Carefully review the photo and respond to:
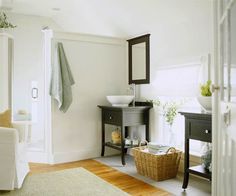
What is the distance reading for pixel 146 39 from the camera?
3977mm

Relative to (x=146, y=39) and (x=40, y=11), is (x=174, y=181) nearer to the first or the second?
(x=146, y=39)

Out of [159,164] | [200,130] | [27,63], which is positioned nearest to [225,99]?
[200,130]

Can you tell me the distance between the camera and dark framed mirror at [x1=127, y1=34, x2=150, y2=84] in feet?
13.1

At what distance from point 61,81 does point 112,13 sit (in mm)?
1345

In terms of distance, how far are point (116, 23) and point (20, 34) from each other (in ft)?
6.24

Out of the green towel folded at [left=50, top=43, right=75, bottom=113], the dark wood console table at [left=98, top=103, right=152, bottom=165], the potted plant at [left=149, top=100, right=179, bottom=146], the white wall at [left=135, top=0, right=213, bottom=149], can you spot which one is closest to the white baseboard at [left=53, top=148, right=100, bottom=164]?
the dark wood console table at [left=98, top=103, right=152, bottom=165]

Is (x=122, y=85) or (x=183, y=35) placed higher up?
(x=183, y=35)

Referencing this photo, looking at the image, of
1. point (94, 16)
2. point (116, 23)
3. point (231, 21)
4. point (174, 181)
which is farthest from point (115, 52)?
point (231, 21)

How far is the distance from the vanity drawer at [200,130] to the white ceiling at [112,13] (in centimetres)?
134

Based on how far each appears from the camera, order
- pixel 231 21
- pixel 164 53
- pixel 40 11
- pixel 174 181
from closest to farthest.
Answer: pixel 231 21 < pixel 174 181 < pixel 164 53 < pixel 40 11

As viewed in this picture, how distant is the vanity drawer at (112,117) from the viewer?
3734 millimetres

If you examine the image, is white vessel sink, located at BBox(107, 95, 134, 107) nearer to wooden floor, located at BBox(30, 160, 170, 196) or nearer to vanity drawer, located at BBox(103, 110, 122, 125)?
vanity drawer, located at BBox(103, 110, 122, 125)

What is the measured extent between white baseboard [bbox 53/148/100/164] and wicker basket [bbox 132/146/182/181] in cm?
111

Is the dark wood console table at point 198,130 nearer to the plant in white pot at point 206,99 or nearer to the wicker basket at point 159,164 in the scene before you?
the plant in white pot at point 206,99
